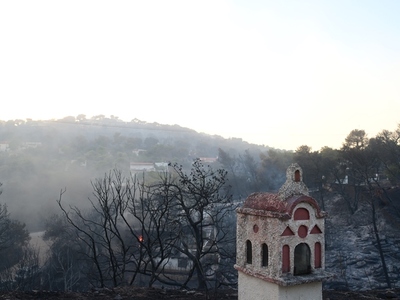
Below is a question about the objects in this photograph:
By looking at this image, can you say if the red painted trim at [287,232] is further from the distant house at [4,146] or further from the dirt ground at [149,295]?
the distant house at [4,146]

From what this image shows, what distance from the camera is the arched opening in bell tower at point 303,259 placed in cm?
570

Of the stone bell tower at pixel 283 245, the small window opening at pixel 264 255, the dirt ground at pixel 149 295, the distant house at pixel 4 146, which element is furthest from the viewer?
the distant house at pixel 4 146

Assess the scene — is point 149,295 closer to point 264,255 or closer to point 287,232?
point 264,255

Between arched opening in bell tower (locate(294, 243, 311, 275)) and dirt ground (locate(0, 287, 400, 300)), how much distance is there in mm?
3481

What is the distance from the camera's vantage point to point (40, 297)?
8.47 m

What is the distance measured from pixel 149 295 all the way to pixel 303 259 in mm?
4367

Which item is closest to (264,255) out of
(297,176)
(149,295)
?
(297,176)

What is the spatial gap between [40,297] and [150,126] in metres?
114

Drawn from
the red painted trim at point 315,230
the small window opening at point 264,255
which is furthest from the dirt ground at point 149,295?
the red painted trim at point 315,230

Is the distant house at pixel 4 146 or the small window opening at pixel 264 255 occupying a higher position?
the distant house at pixel 4 146

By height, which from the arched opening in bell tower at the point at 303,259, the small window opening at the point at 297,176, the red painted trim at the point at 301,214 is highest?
the small window opening at the point at 297,176

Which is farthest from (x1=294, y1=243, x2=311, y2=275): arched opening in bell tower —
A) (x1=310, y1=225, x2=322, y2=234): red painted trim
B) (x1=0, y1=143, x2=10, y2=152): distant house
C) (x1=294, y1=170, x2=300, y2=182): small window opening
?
(x1=0, y1=143, x2=10, y2=152): distant house

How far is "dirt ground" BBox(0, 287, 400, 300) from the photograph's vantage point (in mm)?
Answer: 8508

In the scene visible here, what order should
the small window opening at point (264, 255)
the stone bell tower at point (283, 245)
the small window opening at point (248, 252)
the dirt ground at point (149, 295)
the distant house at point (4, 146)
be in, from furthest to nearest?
the distant house at point (4, 146) → the dirt ground at point (149, 295) → the small window opening at point (248, 252) → the small window opening at point (264, 255) → the stone bell tower at point (283, 245)
